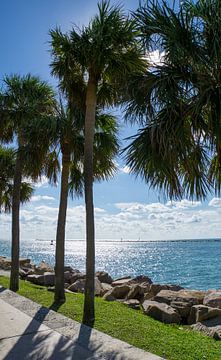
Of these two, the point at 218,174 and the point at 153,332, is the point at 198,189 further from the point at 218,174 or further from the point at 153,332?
the point at 153,332

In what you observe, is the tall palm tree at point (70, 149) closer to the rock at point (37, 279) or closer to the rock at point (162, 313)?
the rock at point (162, 313)

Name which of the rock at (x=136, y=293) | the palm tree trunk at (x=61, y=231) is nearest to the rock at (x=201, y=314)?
the rock at (x=136, y=293)

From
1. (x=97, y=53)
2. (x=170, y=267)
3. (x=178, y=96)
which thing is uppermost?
(x=97, y=53)

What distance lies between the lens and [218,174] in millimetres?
6660

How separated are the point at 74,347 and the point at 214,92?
422cm

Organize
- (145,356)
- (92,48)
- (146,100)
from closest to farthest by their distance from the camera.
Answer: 1. (145,356)
2. (146,100)
3. (92,48)

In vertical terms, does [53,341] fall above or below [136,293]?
above

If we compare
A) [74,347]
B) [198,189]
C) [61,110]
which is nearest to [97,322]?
[74,347]

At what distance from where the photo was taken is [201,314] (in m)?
9.22

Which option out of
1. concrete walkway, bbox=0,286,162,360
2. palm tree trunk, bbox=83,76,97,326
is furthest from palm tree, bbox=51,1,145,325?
concrete walkway, bbox=0,286,162,360

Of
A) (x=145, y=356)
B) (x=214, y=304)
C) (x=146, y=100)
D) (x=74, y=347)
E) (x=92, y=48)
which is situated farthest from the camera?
(x=214, y=304)

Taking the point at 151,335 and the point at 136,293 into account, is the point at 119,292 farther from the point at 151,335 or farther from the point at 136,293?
the point at 151,335

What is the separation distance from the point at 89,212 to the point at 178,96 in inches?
136

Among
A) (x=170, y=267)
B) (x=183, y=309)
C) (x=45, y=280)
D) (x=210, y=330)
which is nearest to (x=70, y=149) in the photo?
(x=183, y=309)
